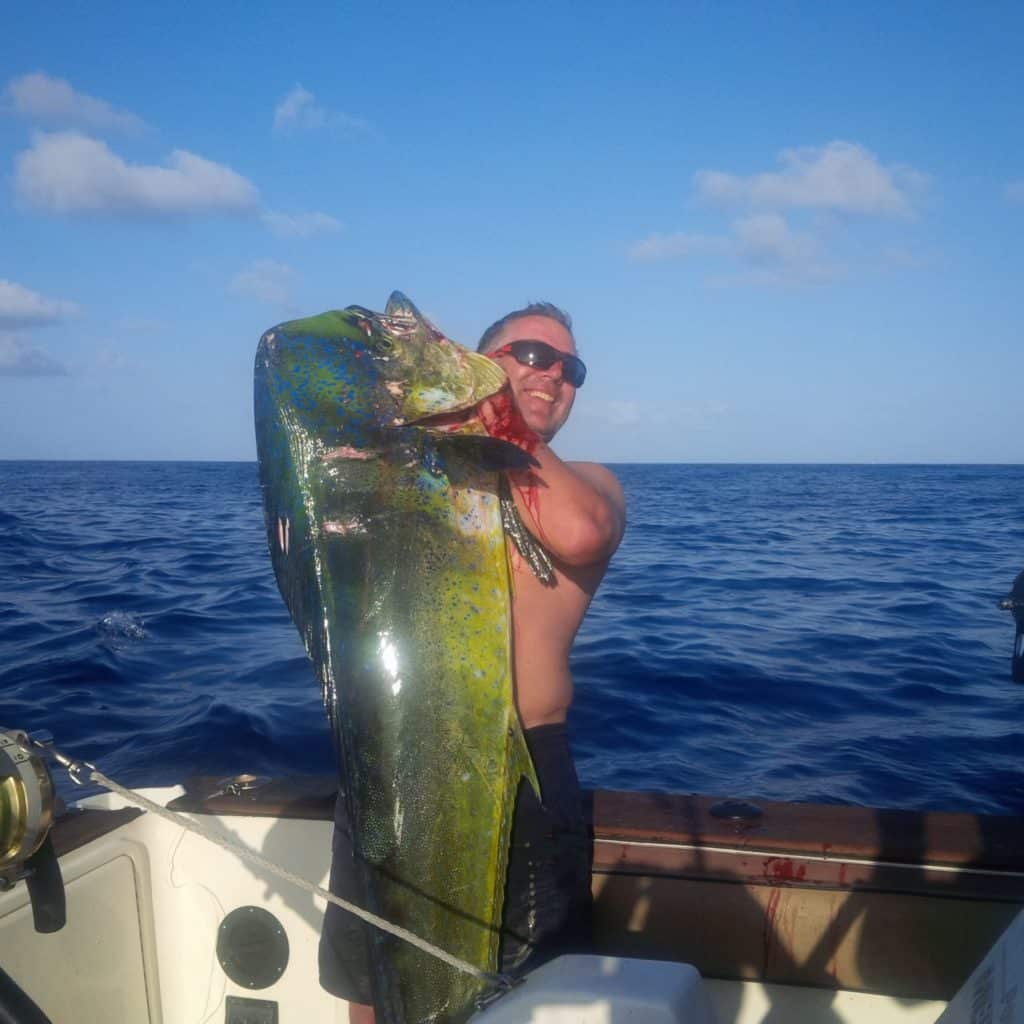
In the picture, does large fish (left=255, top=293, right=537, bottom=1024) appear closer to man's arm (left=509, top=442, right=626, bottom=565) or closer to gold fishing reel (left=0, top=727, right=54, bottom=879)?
man's arm (left=509, top=442, right=626, bottom=565)

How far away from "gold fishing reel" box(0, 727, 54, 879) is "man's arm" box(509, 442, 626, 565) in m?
1.14

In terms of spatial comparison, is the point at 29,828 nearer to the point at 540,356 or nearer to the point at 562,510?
the point at 562,510

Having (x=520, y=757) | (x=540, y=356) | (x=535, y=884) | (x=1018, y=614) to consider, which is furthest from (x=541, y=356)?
(x=1018, y=614)

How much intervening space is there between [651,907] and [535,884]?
0.61 meters

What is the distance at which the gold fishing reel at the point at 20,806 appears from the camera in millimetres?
1702

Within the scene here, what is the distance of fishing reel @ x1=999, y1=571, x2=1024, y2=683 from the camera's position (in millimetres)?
3504

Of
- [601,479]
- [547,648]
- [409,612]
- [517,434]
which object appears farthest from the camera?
[601,479]

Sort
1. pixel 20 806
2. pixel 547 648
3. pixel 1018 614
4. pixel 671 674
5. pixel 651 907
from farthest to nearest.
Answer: pixel 671 674 < pixel 1018 614 < pixel 651 907 < pixel 547 648 < pixel 20 806

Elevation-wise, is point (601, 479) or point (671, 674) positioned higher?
point (601, 479)

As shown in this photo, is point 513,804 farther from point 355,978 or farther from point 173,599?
point 173,599

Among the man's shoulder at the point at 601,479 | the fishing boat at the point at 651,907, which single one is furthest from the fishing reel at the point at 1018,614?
the man's shoulder at the point at 601,479

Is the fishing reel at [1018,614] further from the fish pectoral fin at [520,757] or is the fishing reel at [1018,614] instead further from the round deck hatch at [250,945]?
the round deck hatch at [250,945]

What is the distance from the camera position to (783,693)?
698cm

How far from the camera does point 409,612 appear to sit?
1918mm
